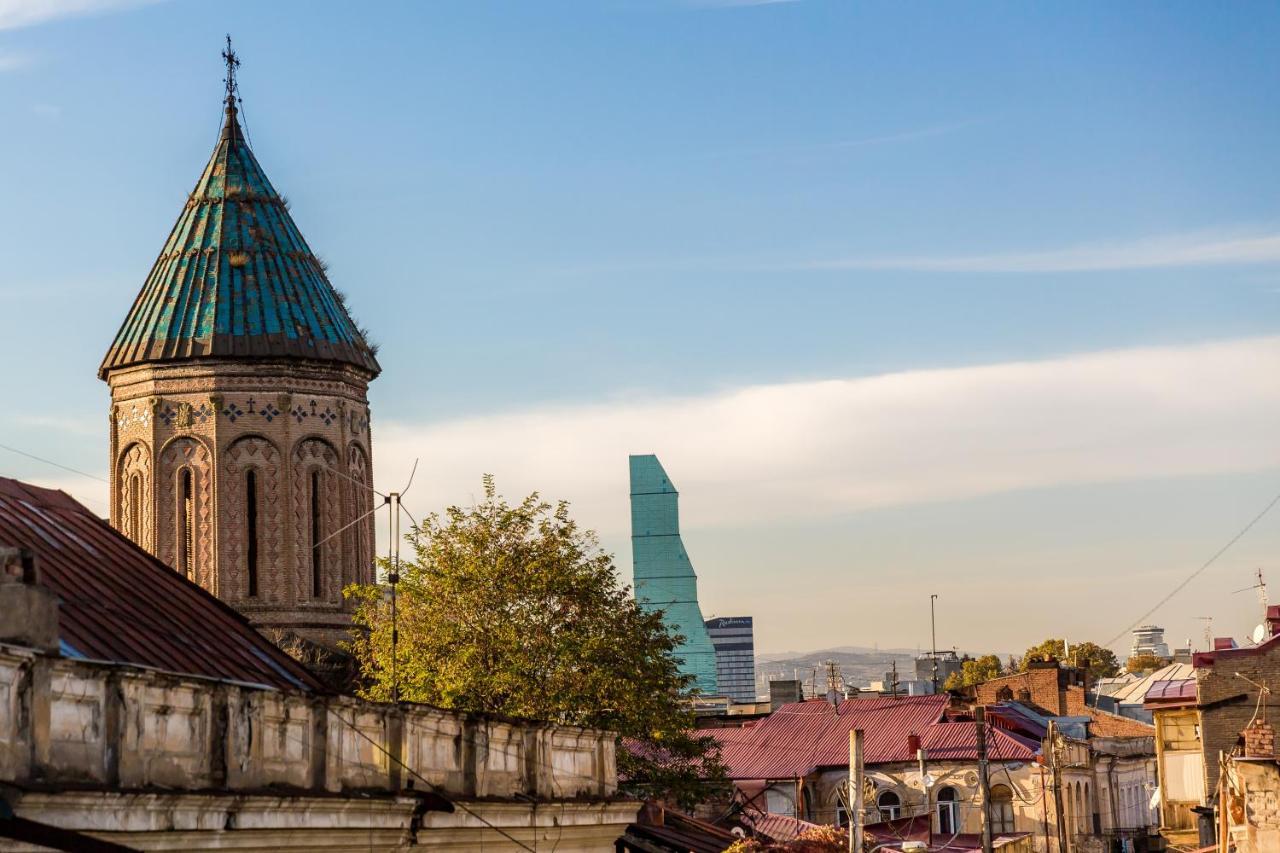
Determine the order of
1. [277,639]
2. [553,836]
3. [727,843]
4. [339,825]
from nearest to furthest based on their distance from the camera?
[339,825] < [553,836] < [727,843] < [277,639]

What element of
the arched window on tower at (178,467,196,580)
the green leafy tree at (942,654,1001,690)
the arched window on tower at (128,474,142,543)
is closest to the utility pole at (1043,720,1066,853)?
the arched window on tower at (178,467,196,580)

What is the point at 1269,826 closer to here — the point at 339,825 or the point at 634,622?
the point at 339,825

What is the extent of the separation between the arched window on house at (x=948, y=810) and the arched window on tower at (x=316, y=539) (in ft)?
68.2

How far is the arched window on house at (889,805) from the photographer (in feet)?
208

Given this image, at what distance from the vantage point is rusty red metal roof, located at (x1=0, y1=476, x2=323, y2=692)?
23.8m

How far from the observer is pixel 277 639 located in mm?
51469

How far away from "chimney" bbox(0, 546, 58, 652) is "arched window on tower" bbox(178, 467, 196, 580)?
3472cm

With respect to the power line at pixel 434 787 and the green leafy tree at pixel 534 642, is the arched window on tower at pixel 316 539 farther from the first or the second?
the power line at pixel 434 787

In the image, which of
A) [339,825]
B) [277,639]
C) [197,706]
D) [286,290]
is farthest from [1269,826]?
[286,290]

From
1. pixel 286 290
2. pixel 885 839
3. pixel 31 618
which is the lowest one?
pixel 885 839

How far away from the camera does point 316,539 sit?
53.4 metres

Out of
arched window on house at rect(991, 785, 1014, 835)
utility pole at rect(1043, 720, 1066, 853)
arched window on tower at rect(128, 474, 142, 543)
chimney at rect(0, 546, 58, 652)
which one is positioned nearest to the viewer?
chimney at rect(0, 546, 58, 652)

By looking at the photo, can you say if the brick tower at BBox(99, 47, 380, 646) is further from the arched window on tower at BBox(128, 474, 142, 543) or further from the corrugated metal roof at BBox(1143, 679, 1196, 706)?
the corrugated metal roof at BBox(1143, 679, 1196, 706)

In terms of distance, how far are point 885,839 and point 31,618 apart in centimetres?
4308
